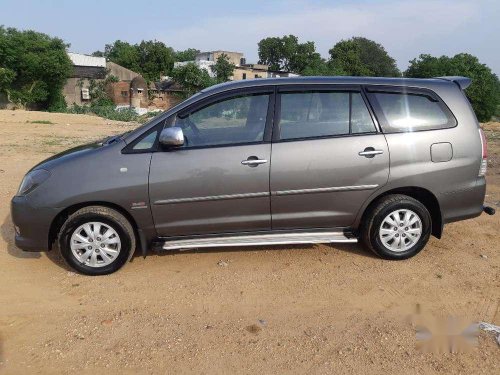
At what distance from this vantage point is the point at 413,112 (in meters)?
4.33

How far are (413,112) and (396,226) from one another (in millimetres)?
1129

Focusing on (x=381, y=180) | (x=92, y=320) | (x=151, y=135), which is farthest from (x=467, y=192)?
(x=92, y=320)

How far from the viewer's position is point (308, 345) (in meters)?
3.08

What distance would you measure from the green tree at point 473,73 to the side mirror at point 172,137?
5218cm

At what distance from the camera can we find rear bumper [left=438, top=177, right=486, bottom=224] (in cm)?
436

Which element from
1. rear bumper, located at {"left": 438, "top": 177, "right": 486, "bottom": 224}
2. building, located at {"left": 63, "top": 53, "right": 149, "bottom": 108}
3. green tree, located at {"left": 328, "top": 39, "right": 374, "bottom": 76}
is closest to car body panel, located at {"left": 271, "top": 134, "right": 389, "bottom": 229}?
rear bumper, located at {"left": 438, "top": 177, "right": 486, "bottom": 224}

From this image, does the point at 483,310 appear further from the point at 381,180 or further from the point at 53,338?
the point at 53,338

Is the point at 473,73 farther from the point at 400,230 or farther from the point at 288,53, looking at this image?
the point at 400,230

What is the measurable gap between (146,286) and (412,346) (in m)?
2.26

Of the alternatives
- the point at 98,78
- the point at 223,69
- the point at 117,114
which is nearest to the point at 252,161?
the point at 117,114

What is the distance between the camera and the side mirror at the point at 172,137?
3941mm

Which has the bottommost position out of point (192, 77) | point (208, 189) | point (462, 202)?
point (462, 202)

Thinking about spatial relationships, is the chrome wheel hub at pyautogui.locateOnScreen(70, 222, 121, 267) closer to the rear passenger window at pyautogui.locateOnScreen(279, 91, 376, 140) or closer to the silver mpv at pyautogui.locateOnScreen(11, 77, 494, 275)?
the silver mpv at pyautogui.locateOnScreen(11, 77, 494, 275)

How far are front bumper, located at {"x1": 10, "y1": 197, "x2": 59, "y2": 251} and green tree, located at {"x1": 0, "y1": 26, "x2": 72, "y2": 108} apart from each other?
40.5 meters
